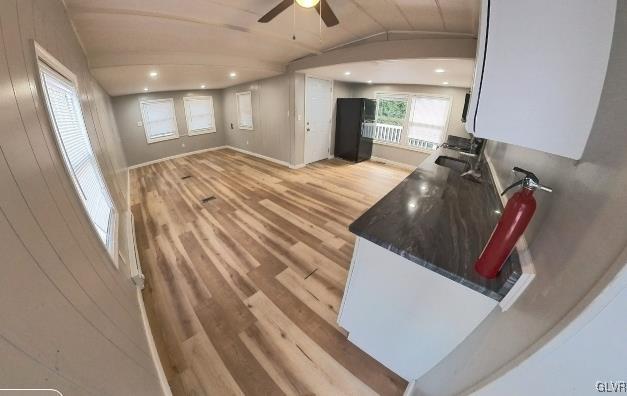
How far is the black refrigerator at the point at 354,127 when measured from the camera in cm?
541

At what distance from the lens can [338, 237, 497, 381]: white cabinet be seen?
3.16ft

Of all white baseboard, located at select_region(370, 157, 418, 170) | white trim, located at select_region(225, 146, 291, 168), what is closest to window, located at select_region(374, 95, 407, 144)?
white baseboard, located at select_region(370, 157, 418, 170)

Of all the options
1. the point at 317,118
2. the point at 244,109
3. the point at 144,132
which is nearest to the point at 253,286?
the point at 317,118

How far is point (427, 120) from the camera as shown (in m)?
5.14

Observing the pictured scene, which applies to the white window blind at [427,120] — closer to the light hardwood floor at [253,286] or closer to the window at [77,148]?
the light hardwood floor at [253,286]

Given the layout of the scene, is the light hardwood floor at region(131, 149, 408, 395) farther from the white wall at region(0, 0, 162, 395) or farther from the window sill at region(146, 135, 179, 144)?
the window sill at region(146, 135, 179, 144)

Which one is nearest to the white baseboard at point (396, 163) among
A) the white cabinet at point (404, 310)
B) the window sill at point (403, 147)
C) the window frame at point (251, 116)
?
the window sill at point (403, 147)

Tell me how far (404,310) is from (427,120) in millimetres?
5239

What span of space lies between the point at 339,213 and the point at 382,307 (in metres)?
2.07

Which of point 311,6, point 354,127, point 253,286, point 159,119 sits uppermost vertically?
point 311,6

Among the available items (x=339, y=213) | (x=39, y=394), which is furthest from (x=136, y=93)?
(x=39, y=394)

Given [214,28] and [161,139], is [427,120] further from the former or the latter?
[161,139]

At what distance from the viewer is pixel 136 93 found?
532 centimetres

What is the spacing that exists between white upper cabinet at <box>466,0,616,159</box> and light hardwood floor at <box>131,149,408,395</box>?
1545mm
